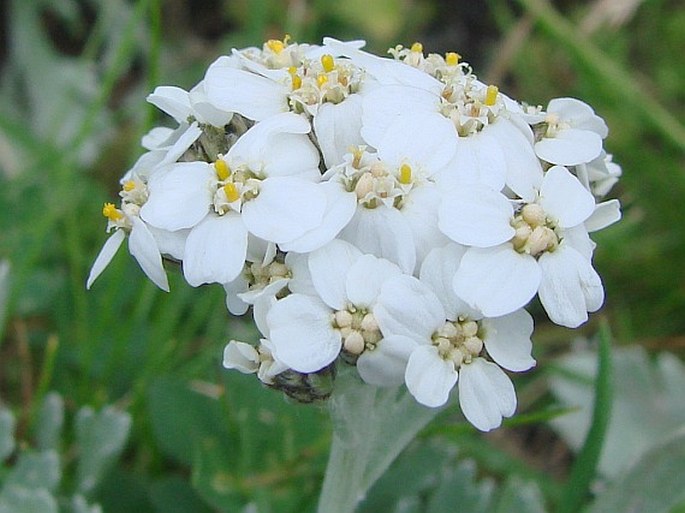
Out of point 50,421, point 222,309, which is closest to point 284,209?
point 50,421

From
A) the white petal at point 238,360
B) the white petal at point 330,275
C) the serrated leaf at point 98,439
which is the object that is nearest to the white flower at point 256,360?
the white petal at point 238,360

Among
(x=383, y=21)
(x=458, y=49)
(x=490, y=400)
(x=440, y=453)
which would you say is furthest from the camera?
(x=458, y=49)

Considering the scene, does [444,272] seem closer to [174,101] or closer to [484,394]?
[484,394]

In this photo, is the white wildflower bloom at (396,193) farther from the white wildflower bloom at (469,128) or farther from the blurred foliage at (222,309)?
A: the blurred foliage at (222,309)

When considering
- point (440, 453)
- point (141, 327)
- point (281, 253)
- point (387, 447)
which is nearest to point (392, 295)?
point (281, 253)

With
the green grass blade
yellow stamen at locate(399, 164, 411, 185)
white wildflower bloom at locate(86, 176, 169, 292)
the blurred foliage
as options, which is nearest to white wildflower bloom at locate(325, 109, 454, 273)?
yellow stamen at locate(399, 164, 411, 185)

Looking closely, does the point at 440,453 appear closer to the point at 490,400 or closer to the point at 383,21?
the point at 490,400

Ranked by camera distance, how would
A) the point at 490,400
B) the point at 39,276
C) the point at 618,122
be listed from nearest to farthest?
the point at 490,400
the point at 39,276
the point at 618,122
